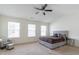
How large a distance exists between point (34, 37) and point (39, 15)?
0.48 metres

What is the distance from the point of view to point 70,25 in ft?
4.69

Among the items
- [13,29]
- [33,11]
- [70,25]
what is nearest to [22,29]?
[13,29]

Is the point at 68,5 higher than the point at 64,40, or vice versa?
the point at 68,5

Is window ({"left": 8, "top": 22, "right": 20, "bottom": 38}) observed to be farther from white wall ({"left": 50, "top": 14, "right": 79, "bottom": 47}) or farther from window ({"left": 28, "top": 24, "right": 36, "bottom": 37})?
white wall ({"left": 50, "top": 14, "right": 79, "bottom": 47})

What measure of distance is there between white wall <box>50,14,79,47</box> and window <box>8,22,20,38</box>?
28.3 inches

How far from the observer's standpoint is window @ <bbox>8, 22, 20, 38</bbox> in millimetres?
1188

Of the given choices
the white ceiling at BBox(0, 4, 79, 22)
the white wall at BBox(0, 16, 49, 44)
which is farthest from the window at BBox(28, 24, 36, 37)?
the white ceiling at BBox(0, 4, 79, 22)

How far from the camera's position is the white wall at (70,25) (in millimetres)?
1301

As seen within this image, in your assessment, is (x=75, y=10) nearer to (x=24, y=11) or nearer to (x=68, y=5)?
(x=68, y=5)

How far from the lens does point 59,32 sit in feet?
4.91

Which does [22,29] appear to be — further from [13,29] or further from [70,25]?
[70,25]

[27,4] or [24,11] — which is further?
[24,11]
